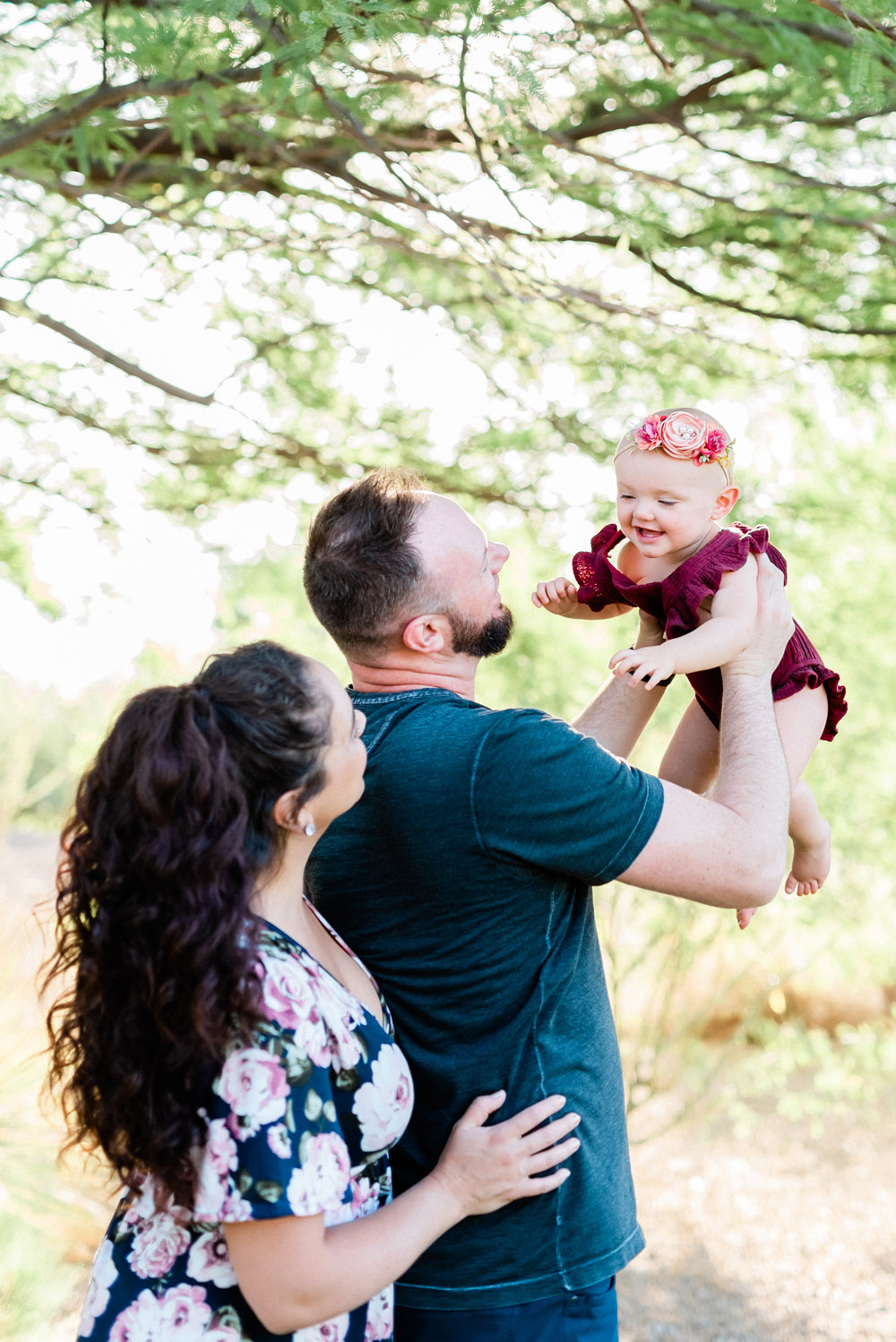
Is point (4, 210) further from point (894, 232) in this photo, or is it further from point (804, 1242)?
point (804, 1242)

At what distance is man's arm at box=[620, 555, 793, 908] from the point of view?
153cm

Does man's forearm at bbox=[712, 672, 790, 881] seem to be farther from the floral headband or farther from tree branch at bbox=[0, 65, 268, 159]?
tree branch at bbox=[0, 65, 268, 159]

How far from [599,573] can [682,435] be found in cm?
27

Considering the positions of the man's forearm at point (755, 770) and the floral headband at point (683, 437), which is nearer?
the man's forearm at point (755, 770)

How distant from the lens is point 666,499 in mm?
1914

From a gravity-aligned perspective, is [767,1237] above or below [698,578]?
below

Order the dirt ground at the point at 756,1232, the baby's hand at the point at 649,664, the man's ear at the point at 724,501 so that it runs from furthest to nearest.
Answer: the dirt ground at the point at 756,1232 < the man's ear at the point at 724,501 < the baby's hand at the point at 649,664

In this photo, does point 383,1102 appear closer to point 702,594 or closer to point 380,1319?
point 380,1319

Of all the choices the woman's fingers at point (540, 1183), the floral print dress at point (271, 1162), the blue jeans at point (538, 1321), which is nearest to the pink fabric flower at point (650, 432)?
the floral print dress at point (271, 1162)

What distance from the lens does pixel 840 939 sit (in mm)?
5969

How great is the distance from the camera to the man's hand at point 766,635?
180 cm

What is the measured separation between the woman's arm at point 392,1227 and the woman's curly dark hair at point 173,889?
125 mm

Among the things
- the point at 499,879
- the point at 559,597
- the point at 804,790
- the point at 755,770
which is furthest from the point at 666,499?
the point at 499,879

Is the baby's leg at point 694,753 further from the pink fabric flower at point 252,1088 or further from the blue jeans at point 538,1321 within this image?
the pink fabric flower at point 252,1088
